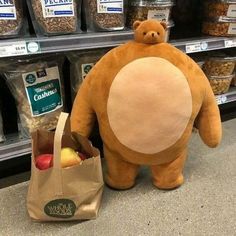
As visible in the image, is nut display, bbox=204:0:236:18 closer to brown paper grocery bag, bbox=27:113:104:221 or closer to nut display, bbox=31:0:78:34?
nut display, bbox=31:0:78:34

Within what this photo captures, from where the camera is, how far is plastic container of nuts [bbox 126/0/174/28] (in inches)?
43.9

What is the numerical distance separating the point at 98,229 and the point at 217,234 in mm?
350

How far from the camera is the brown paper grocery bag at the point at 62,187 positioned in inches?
32.1

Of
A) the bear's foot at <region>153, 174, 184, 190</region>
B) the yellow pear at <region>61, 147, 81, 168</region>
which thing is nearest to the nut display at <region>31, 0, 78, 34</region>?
the yellow pear at <region>61, 147, 81, 168</region>

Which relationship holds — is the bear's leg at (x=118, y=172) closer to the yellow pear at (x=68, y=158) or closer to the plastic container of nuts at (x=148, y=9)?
the yellow pear at (x=68, y=158)

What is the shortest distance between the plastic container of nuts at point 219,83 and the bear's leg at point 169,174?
0.55 metres

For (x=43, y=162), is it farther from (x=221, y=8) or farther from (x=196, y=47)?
(x=221, y=8)

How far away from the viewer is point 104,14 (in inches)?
41.4

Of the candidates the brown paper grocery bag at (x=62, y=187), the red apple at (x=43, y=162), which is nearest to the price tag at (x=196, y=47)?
the brown paper grocery bag at (x=62, y=187)

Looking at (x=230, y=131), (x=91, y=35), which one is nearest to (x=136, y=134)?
(x=91, y=35)

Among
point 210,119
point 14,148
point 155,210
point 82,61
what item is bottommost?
point 155,210

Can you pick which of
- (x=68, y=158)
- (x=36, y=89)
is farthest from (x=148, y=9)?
(x=68, y=158)

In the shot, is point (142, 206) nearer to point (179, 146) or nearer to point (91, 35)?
point (179, 146)

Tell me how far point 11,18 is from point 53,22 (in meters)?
0.13
